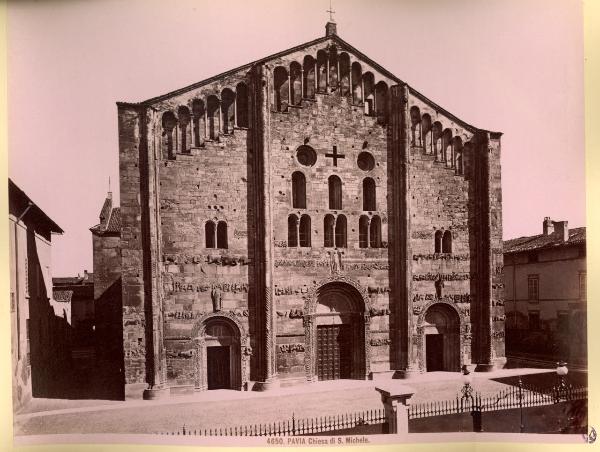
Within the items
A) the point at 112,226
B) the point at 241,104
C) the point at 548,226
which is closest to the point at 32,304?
the point at 112,226

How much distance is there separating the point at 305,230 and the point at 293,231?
27 cm

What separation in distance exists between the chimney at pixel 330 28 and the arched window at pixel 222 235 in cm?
399

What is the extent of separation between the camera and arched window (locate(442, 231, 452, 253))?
10042 mm

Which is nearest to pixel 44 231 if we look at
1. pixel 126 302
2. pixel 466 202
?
pixel 126 302

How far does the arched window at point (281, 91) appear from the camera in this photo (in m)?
9.34

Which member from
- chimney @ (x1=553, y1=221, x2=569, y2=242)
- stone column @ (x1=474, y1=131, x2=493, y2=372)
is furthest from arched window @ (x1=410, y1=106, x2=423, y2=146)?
chimney @ (x1=553, y1=221, x2=569, y2=242)

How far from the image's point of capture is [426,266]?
32.8 ft

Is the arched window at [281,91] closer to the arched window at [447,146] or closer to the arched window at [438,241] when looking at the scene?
the arched window at [447,146]

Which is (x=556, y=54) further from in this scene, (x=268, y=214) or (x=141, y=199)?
(x=141, y=199)

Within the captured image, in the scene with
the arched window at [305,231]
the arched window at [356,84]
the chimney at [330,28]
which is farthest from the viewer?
the arched window at [356,84]

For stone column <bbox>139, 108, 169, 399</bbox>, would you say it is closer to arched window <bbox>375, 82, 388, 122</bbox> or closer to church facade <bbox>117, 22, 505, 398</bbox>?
church facade <bbox>117, 22, 505, 398</bbox>

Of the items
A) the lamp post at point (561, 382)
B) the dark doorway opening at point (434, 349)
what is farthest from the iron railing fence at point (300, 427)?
the lamp post at point (561, 382)

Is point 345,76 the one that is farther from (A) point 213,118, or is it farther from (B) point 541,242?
(B) point 541,242

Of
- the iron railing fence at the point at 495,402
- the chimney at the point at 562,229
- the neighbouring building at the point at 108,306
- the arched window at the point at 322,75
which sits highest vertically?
the arched window at the point at 322,75
